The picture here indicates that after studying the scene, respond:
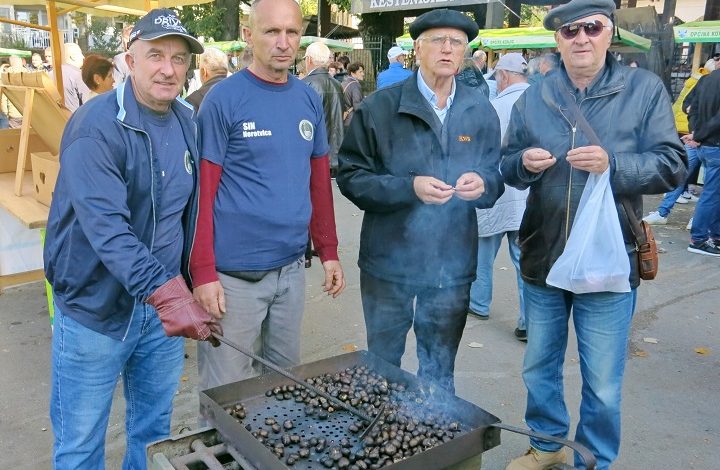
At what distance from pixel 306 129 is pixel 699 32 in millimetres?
9997

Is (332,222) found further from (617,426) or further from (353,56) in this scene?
(353,56)

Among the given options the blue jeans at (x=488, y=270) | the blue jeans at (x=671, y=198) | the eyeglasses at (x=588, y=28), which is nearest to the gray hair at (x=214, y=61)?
the blue jeans at (x=488, y=270)

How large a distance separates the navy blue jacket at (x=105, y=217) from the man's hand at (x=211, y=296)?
33 centimetres

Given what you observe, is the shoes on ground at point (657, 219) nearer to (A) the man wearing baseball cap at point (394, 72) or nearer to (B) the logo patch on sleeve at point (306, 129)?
(A) the man wearing baseball cap at point (394, 72)

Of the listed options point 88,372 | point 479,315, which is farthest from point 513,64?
point 88,372

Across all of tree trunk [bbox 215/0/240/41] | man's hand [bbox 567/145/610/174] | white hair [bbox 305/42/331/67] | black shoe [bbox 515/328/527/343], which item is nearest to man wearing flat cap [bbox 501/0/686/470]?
man's hand [bbox 567/145/610/174]

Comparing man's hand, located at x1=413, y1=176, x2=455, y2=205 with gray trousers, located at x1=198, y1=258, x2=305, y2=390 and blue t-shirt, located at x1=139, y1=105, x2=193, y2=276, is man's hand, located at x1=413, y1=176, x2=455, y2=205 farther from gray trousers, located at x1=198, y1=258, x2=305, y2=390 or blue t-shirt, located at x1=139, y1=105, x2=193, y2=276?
blue t-shirt, located at x1=139, y1=105, x2=193, y2=276

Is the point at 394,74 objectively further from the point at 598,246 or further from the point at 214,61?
the point at 598,246

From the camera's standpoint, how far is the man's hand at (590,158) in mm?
2371

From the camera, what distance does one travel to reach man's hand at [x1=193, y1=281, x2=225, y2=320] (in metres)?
2.51

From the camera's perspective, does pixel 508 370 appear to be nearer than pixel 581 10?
No

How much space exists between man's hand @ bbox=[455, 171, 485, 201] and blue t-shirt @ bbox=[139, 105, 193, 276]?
3.64ft

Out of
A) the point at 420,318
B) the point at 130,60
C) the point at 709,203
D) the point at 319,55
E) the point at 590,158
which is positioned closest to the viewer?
the point at 130,60

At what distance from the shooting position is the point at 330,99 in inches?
283
